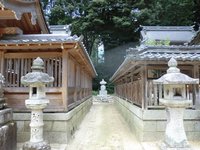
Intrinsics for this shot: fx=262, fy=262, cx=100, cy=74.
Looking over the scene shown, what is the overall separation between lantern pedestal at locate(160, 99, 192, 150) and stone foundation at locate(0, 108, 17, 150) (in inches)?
152

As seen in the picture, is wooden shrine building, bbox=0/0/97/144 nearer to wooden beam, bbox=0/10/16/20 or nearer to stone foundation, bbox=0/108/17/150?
wooden beam, bbox=0/10/16/20

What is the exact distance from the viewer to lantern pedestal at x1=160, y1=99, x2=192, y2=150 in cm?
660

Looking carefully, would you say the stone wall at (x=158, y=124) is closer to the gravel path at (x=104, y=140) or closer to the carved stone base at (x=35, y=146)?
the gravel path at (x=104, y=140)

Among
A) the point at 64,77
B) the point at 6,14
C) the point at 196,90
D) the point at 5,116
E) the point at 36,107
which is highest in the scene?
the point at 6,14

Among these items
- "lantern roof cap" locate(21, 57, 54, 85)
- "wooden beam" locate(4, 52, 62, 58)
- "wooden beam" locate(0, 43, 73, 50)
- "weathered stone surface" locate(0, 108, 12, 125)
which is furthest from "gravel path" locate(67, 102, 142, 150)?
"wooden beam" locate(0, 43, 73, 50)

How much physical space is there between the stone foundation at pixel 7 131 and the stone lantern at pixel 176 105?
3.87 m

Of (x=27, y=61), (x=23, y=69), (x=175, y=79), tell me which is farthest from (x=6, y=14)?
(x=175, y=79)

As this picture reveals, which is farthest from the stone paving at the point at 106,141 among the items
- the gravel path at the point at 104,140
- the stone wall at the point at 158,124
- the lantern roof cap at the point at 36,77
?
the lantern roof cap at the point at 36,77

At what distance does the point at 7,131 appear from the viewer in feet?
20.1

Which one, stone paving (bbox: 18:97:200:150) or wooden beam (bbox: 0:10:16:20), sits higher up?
wooden beam (bbox: 0:10:16:20)

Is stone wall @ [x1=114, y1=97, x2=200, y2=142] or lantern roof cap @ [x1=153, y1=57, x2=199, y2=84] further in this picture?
stone wall @ [x1=114, y1=97, x2=200, y2=142]

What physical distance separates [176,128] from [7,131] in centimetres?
417

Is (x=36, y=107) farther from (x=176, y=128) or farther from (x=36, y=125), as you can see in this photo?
(x=176, y=128)

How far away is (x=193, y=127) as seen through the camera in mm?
8234
